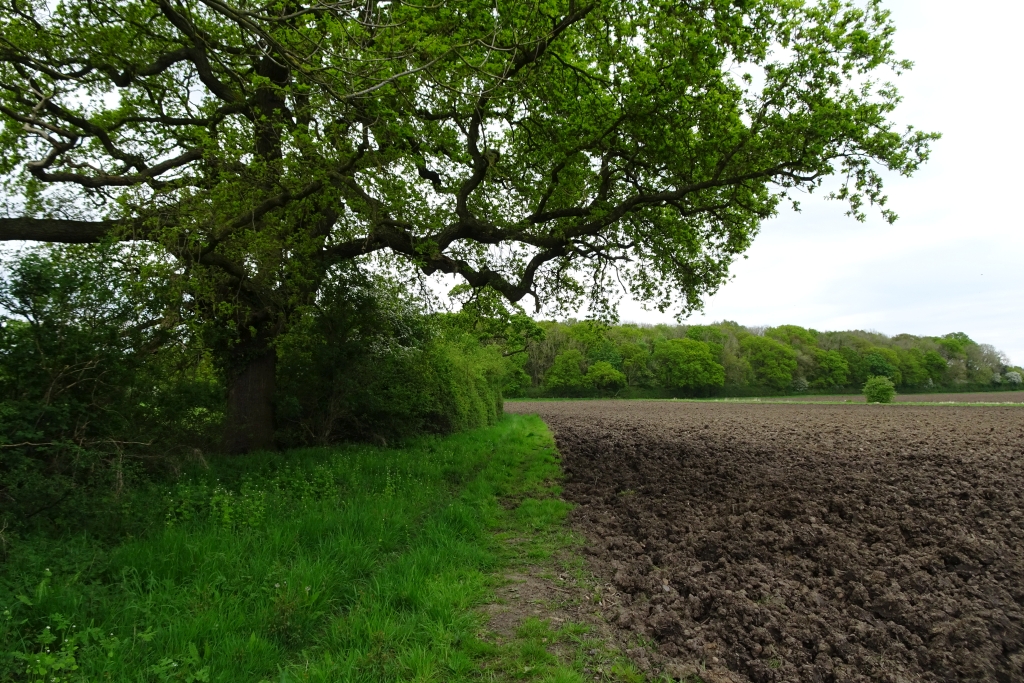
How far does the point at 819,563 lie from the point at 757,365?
101 meters

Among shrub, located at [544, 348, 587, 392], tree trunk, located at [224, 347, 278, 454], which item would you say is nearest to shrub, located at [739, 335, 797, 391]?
shrub, located at [544, 348, 587, 392]

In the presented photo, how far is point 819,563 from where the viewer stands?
591 centimetres

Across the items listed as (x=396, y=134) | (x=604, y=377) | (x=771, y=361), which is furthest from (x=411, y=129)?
(x=771, y=361)

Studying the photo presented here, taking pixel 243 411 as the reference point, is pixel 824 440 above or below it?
below

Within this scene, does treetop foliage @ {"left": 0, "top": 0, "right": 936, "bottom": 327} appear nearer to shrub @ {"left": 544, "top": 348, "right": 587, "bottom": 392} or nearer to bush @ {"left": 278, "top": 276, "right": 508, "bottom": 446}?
bush @ {"left": 278, "top": 276, "right": 508, "bottom": 446}

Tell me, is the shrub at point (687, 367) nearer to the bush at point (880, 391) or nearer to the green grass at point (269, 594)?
the bush at point (880, 391)

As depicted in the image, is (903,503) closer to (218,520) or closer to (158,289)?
(218,520)

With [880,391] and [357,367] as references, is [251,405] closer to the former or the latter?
[357,367]

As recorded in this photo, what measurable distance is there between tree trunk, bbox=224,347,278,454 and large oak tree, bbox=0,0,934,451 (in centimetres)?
4

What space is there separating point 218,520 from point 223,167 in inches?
247

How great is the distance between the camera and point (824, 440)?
54.8ft

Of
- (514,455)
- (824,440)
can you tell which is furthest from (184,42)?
(824,440)

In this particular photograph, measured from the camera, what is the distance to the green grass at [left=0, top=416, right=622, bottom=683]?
3779mm

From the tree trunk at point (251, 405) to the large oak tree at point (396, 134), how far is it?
1.7 inches
